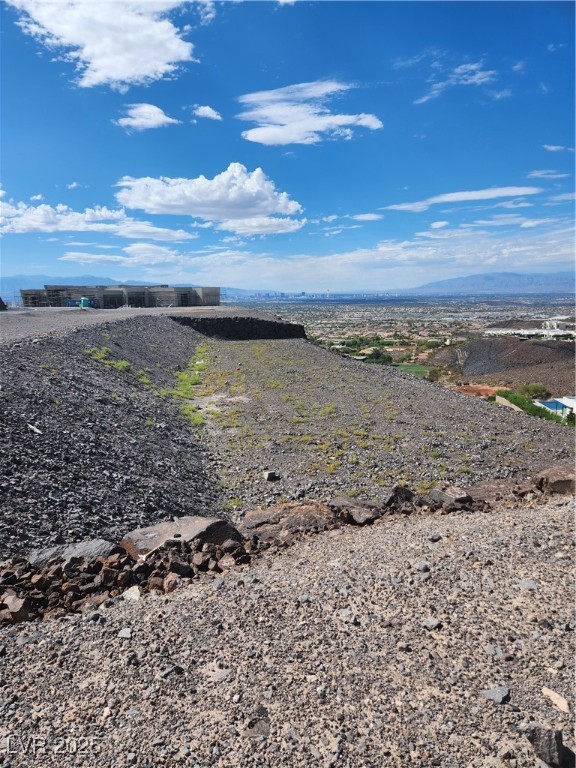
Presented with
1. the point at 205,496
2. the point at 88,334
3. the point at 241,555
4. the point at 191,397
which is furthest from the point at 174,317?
the point at 241,555

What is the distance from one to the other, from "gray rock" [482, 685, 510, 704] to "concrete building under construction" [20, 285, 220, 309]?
37024mm

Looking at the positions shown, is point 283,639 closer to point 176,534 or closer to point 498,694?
point 498,694

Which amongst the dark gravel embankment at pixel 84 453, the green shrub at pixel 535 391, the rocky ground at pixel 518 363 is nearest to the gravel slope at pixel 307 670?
the dark gravel embankment at pixel 84 453

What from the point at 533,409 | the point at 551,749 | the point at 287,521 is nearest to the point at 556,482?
the point at 287,521

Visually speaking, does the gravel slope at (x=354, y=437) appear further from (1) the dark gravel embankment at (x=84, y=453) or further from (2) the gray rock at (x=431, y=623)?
(2) the gray rock at (x=431, y=623)

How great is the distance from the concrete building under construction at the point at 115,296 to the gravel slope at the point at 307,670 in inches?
1392

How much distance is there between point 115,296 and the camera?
4075cm

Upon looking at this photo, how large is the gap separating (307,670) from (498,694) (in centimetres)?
138

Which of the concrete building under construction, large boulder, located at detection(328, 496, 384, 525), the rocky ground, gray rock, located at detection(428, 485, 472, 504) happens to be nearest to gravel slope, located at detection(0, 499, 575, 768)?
large boulder, located at detection(328, 496, 384, 525)

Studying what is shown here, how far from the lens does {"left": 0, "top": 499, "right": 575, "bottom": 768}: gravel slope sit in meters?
3.27

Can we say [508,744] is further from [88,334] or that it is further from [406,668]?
[88,334]

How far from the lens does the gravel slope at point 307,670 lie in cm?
327

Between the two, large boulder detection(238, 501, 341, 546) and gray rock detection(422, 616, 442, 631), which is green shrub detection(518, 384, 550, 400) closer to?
large boulder detection(238, 501, 341, 546)

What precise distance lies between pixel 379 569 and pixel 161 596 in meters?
2.23
